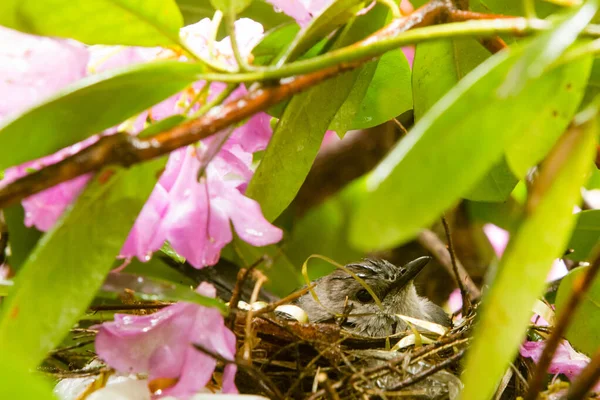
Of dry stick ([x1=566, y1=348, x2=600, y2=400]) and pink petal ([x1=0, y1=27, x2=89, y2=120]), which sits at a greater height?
pink petal ([x1=0, y1=27, x2=89, y2=120])

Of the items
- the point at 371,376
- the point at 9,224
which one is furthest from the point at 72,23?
→ the point at 371,376

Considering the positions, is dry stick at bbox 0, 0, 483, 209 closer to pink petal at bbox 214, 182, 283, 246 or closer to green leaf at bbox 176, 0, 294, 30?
pink petal at bbox 214, 182, 283, 246

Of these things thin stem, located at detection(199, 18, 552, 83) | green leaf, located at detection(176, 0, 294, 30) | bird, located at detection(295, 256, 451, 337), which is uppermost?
thin stem, located at detection(199, 18, 552, 83)

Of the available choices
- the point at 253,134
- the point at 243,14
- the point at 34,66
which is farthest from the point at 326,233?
the point at 243,14

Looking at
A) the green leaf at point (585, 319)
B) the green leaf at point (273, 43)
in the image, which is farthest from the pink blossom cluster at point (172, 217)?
the green leaf at point (585, 319)

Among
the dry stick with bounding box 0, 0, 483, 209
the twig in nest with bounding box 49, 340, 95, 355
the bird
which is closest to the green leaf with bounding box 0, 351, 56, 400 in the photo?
the dry stick with bounding box 0, 0, 483, 209

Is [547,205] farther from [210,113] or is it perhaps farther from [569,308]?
[210,113]
